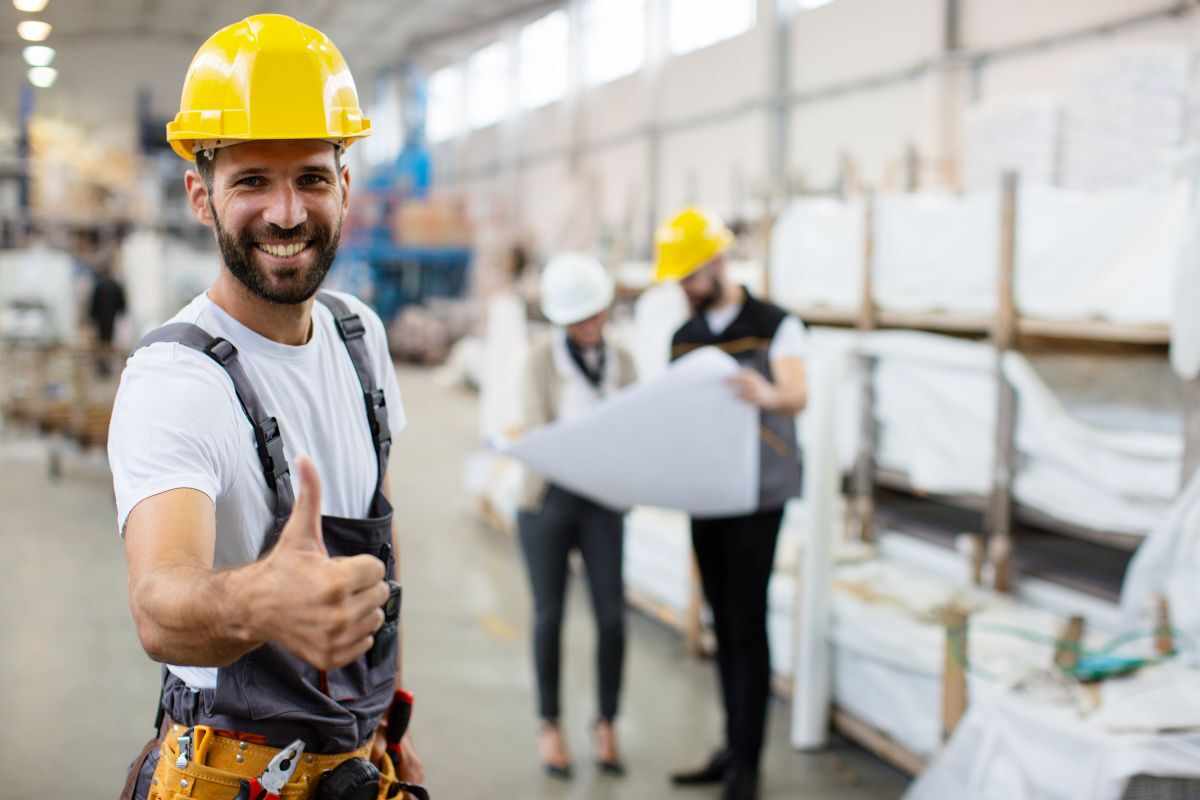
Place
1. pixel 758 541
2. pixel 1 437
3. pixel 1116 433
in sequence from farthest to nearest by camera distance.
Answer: pixel 1 437, pixel 1116 433, pixel 758 541

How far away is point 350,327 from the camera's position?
1718 millimetres

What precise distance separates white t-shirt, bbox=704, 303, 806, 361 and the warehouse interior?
5cm

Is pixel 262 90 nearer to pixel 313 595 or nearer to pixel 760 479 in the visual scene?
pixel 313 595

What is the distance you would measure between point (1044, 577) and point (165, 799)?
4.12 metres

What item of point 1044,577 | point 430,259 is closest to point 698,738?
point 1044,577

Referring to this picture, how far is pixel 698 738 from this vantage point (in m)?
4.63

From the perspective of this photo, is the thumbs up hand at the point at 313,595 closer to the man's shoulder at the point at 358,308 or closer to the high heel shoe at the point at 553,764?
the man's shoulder at the point at 358,308

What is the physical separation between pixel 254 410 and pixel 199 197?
1.08ft

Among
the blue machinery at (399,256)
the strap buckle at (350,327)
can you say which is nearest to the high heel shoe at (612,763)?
the strap buckle at (350,327)

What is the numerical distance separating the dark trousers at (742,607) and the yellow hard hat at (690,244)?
868 mm

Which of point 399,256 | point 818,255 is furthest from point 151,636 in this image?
point 399,256

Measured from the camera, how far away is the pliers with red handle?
1.51 m

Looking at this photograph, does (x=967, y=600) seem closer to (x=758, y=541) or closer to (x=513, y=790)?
(x=758, y=541)

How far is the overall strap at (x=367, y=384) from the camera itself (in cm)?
169
